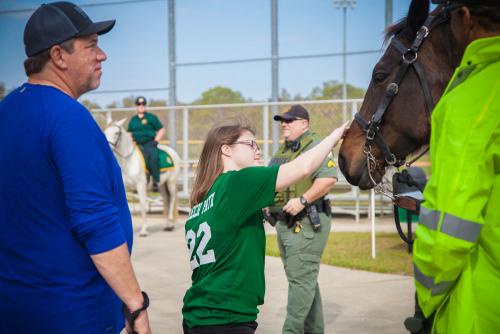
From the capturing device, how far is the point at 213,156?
304cm

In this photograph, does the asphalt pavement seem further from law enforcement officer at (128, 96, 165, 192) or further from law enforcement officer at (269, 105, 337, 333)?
law enforcement officer at (128, 96, 165, 192)

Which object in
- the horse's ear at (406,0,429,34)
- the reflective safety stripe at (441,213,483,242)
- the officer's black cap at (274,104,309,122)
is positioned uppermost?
the horse's ear at (406,0,429,34)

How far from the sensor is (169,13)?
15781 millimetres

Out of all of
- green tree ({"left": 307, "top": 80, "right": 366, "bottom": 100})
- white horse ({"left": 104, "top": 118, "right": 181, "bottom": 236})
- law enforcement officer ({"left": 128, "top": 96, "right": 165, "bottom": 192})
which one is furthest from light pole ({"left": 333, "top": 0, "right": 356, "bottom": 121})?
white horse ({"left": 104, "top": 118, "right": 181, "bottom": 236})

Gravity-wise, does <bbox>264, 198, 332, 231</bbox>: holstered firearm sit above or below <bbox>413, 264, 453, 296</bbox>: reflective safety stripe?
below

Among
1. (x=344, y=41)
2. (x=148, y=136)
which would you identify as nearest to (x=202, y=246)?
(x=148, y=136)

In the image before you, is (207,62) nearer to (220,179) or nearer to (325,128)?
(325,128)

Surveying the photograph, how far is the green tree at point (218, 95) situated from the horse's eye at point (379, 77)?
1325 centimetres

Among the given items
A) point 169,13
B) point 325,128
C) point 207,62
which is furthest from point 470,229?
point 169,13

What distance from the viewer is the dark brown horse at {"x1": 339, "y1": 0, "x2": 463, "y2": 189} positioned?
258 centimetres

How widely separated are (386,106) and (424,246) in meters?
1.13

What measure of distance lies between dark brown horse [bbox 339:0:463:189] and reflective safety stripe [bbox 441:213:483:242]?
105 cm

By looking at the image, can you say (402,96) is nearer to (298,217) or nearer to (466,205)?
(466,205)

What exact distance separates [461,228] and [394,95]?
3.90 ft
